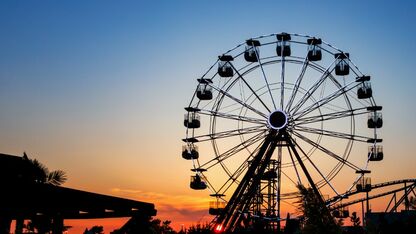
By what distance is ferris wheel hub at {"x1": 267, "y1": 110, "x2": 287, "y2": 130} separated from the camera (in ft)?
122

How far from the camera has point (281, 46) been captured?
4219 cm

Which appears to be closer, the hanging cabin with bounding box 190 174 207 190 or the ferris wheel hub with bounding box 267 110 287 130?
the ferris wheel hub with bounding box 267 110 287 130

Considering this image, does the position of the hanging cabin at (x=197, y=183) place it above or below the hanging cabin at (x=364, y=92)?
below

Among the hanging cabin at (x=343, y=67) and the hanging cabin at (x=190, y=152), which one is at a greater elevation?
the hanging cabin at (x=343, y=67)

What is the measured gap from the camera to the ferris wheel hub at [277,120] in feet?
122

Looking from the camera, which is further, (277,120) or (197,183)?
(197,183)

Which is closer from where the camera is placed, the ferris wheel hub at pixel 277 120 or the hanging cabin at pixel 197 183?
the ferris wheel hub at pixel 277 120

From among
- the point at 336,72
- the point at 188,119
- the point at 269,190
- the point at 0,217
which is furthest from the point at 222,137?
the point at 0,217

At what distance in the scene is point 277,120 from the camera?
123 feet

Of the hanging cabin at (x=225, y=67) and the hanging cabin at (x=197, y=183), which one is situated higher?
the hanging cabin at (x=225, y=67)

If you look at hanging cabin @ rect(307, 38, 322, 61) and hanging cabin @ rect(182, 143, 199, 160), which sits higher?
hanging cabin @ rect(307, 38, 322, 61)

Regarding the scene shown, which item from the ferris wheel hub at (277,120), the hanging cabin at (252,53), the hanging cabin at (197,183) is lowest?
the hanging cabin at (197,183)

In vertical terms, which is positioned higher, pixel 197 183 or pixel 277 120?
pixel 277 120

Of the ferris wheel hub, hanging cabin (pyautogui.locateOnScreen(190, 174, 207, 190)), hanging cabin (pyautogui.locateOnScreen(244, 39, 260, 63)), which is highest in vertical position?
hanging cabin (pyautogui.locateOnScreen(244, 39, 260, 63))
